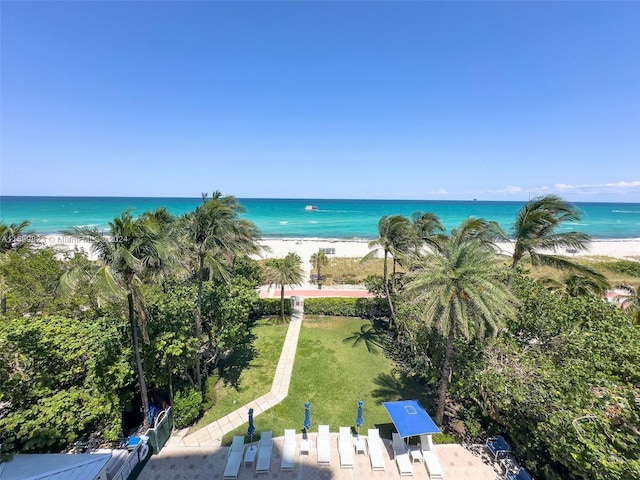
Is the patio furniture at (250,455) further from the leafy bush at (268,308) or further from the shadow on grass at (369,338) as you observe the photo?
the leafy bush at (268,308)

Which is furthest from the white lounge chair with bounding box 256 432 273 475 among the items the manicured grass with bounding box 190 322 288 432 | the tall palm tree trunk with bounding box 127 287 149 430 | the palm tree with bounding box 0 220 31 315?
the palm tree with bounding box 0 220 31 315

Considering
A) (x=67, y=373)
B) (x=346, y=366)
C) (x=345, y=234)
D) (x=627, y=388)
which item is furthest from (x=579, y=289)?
(x=345, y=234)

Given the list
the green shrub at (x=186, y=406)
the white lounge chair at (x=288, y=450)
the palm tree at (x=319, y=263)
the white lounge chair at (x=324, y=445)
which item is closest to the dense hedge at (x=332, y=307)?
the palm tree at (x=319, y=263)

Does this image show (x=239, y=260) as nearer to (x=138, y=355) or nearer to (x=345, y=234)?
(x=138, y=355)

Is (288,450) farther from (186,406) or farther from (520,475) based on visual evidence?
(520,475)

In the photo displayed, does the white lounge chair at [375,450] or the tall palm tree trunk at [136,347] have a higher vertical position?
the tall palm tree trunk at [136,347]

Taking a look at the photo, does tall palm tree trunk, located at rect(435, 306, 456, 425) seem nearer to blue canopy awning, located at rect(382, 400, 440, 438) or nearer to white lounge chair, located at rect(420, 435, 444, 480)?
blue canopy awning, located at rect(382, 400, 440, 438)
